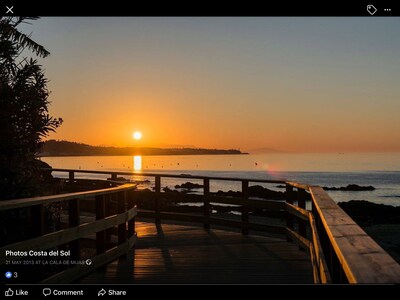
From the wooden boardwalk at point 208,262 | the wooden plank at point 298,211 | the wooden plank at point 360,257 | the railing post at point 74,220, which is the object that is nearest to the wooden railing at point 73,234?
the railing post at point 74,220

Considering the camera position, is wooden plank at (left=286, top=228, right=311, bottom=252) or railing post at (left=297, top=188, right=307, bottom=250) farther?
railing post at (left=297, top=188, right=307, bottom=250)

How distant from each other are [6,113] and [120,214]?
2.60m

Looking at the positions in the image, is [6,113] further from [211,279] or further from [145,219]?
[145,219]

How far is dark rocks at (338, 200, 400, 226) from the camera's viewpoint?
3098 centimetres

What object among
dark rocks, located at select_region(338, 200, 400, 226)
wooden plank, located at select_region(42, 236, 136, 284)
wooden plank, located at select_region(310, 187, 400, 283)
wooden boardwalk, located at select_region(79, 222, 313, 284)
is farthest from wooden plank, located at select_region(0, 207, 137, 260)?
dark rocks, located at select_region(338, 200, 400, 226)

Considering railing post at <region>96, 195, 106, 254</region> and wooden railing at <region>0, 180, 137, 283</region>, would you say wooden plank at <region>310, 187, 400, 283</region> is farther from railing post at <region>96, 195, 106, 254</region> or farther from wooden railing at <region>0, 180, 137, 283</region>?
railing post at <region>96, 195, 106, 254</region>

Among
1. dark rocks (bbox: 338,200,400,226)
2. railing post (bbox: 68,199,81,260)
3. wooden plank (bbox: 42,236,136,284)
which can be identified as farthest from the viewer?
dark rocks (bbox: 338,200,400,226)

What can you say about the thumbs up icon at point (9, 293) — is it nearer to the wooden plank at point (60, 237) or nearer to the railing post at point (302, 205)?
the wooden plank at point (60, 237)

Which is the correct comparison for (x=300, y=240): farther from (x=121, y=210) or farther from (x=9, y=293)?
(x=9, y=293)

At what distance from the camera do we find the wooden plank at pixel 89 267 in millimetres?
5594

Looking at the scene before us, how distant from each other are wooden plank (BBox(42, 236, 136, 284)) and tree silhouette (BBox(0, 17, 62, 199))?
1674 millimetres

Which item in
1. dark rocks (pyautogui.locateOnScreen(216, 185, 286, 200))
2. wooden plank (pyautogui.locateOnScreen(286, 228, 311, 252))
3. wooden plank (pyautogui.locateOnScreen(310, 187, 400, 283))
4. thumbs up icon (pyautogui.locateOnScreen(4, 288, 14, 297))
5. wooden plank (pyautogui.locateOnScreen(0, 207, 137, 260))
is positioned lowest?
dark rocks (pyautogui.locateOnScreen(216, 185, 286, 200))

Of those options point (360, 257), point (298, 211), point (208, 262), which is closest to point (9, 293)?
point (360, 257)

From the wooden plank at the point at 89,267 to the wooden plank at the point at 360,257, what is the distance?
127 inches
